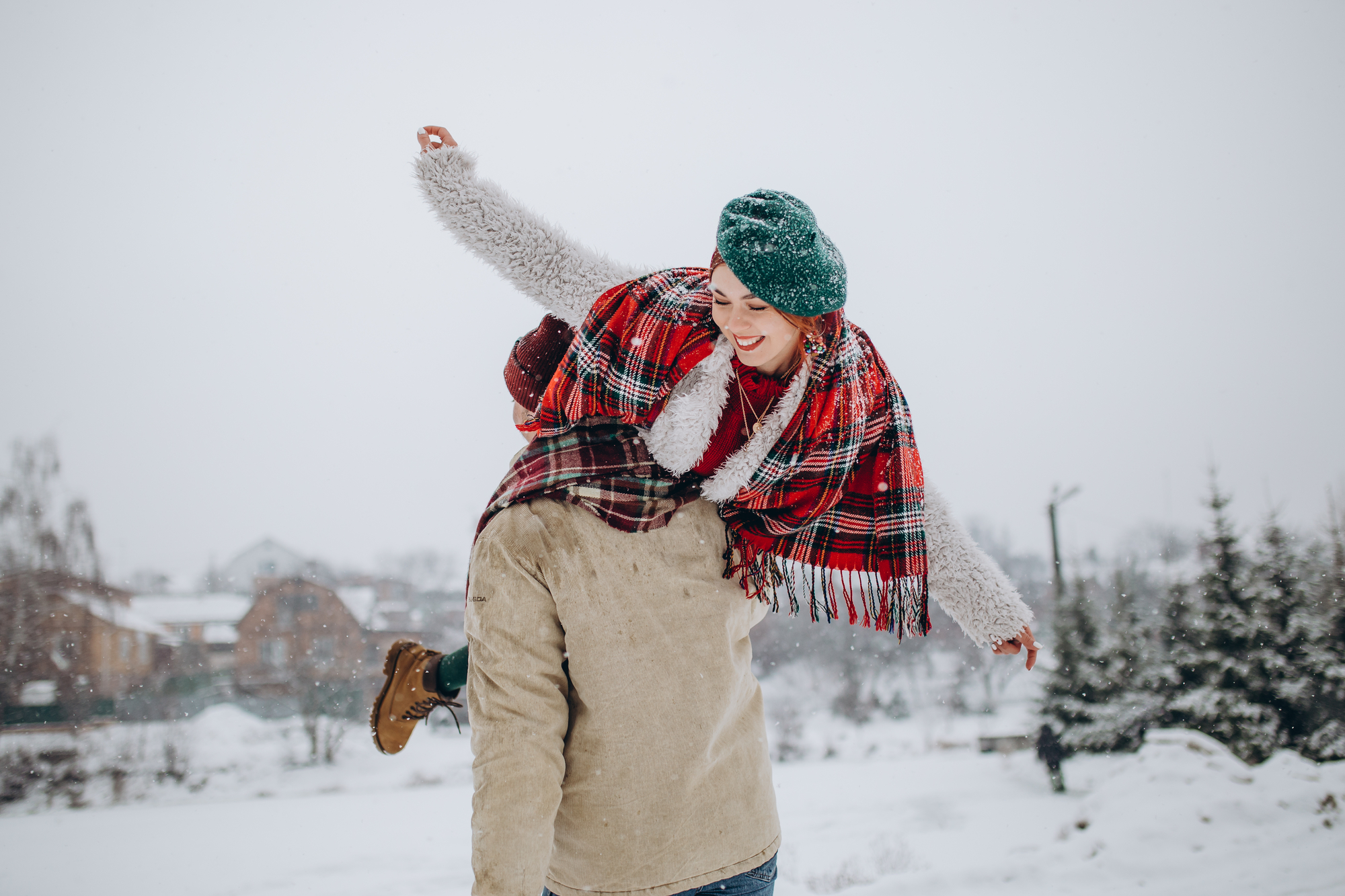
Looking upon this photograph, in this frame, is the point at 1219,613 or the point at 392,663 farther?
the point at 1219,613

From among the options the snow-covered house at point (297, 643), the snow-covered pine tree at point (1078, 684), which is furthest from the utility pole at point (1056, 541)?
the snow-covered house at point (297, 643)

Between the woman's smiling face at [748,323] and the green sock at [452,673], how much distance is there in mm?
868

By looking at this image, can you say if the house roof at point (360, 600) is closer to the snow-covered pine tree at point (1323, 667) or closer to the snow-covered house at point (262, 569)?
the snow-covered house at point (262, 569)

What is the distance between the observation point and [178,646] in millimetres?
14602

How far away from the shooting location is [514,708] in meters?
0.72

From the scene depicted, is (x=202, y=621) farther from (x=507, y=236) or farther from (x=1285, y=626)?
(x=1285, y=626)

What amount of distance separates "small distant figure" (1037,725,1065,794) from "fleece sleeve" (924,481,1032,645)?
1007 centimetres

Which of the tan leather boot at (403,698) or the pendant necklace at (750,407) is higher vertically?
the pendant necklace at (750,407)

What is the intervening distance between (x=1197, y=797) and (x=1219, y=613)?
4305 millimetres

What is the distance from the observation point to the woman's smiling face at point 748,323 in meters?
0.80

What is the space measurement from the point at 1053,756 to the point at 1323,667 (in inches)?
129

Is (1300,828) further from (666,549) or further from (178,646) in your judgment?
(178,646)

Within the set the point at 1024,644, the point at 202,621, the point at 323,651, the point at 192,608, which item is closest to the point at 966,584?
the point at 1024,644

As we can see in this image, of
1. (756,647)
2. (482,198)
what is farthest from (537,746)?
(756,647)
